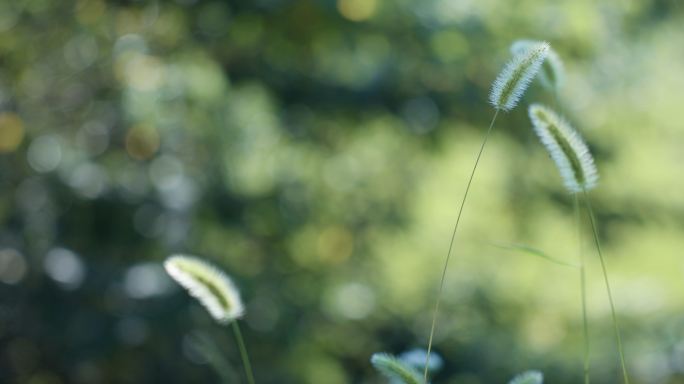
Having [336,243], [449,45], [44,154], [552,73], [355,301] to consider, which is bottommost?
[552,73]

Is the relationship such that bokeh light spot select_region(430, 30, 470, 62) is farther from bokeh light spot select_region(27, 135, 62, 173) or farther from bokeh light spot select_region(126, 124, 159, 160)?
bokeh light spot select_region(27, 135, 62, 173)

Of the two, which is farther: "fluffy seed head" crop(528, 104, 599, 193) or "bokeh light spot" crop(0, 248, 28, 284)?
"bokeh light spot" crop(0, 248, 28, 284)

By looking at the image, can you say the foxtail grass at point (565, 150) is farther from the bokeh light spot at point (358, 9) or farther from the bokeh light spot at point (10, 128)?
the bokeh light spot at point (10, 128)

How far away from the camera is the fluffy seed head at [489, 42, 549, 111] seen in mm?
378

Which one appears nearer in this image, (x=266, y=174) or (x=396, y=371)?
(x=396, y=371)

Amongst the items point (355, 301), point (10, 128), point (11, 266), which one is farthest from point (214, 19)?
point (355, 301)

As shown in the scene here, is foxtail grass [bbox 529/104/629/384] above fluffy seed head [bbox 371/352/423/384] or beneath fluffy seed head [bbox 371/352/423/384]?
above

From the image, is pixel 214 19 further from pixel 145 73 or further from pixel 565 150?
pixel 565 150

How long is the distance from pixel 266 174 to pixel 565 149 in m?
2.18

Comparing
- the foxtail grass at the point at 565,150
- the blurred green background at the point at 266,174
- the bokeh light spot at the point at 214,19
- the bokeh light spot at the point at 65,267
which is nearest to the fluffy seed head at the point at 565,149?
the foxtail grass at the point at 565,150

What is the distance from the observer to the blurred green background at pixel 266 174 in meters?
1.83

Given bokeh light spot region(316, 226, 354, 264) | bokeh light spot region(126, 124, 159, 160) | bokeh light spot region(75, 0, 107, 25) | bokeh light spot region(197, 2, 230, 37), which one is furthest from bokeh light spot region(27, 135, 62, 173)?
bokeh light spot region(316, 226, 354, 264)

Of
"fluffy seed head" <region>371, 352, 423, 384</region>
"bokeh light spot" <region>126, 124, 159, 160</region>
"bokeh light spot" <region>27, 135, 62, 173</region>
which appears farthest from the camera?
"bokeh light spot" <region>126, 124, 159, 160</region>

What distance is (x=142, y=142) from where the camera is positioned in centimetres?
207
